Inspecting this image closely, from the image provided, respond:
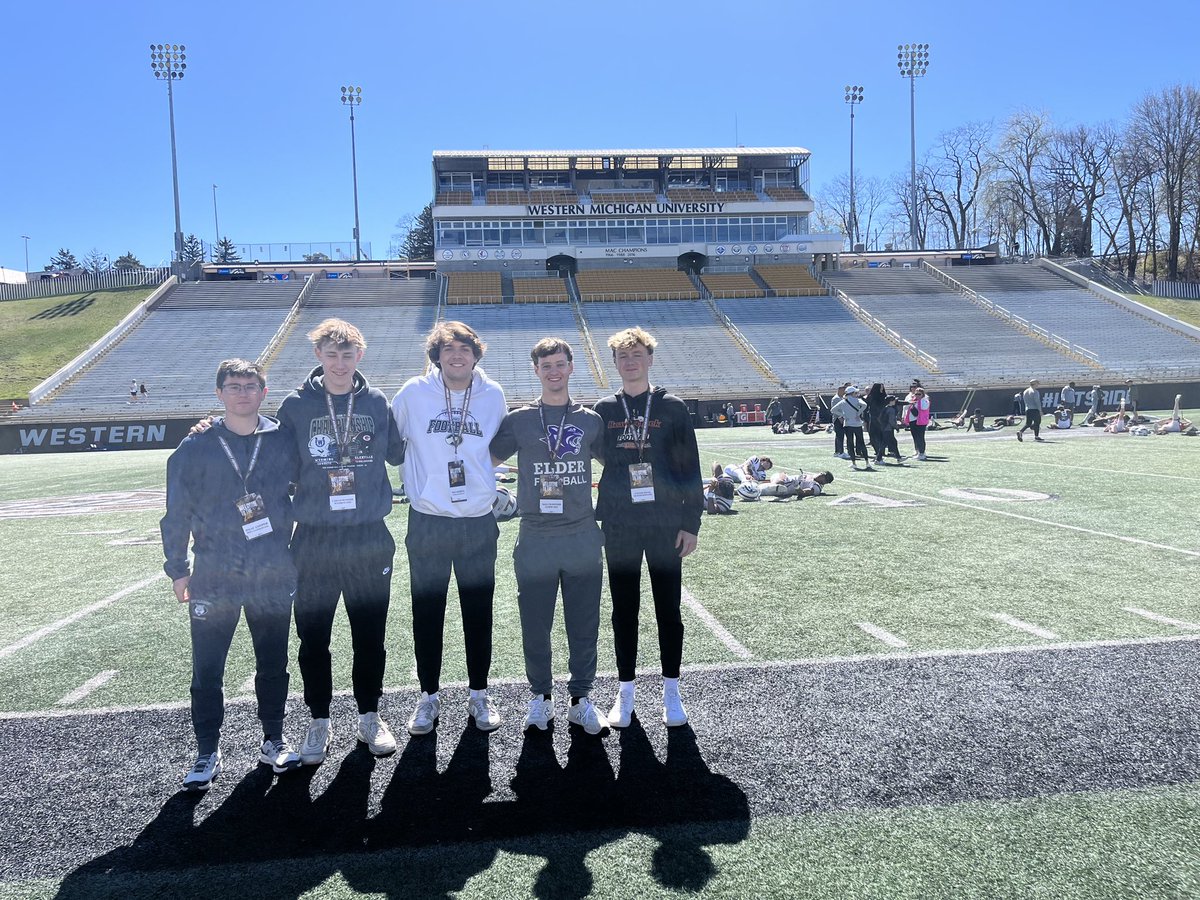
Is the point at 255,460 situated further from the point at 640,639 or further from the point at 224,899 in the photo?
the point at 640,639

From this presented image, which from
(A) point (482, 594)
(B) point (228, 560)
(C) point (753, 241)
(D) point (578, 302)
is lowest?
(A) point (482, 594)

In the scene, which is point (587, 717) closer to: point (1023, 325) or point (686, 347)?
point (686, 347)

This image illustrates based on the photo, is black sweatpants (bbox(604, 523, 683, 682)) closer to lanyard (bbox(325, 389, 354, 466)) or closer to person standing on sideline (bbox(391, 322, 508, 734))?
person standing on sideline (bbox(391, 322, 508, 734))

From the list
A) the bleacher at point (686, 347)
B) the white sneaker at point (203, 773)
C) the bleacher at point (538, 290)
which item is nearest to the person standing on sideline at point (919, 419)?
the white sneaker at point (203, 773)

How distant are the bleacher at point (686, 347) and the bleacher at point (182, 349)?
16.8m

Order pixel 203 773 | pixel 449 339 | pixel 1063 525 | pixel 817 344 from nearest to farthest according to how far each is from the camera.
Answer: pixel 203 773 < pixel 449 339 < pixel 1063 525 < pixel 817 344

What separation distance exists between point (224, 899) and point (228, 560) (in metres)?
1.33

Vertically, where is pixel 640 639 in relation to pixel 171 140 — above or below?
below

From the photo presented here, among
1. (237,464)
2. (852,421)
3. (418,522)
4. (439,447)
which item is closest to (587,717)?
(418,522)

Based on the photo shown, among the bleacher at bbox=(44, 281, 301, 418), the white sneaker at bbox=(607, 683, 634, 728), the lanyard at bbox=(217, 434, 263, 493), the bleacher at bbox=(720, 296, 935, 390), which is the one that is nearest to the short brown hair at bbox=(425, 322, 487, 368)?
the lanyard at bbox=(217, 434, 263, 493)

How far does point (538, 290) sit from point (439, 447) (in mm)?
43614

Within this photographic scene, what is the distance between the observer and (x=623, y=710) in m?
3.94

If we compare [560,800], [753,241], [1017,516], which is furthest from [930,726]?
[753,241]

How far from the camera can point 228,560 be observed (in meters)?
3.45
